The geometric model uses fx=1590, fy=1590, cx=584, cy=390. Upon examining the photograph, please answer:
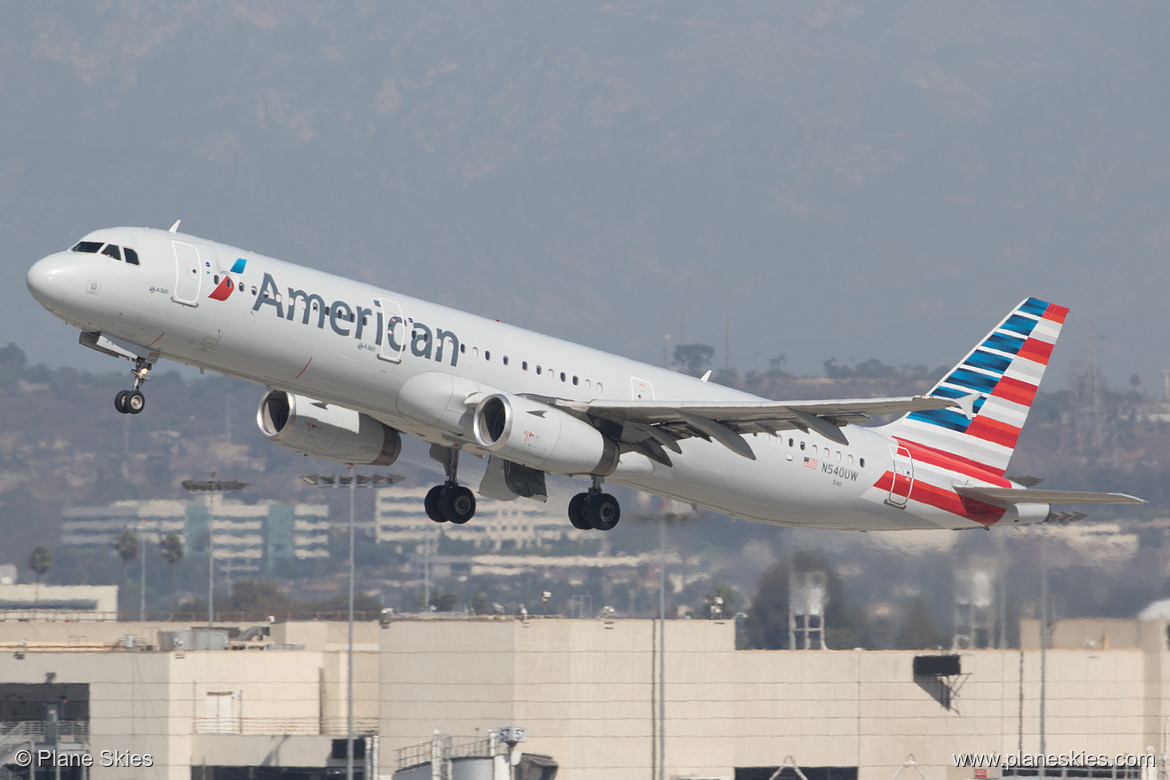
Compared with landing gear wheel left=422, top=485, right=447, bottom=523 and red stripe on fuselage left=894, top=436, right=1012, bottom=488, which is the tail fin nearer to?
red stripe on fuselage left=894, top=436, right=1012, bottom=488

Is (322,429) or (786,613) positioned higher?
(322,429)

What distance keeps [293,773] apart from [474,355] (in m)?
32.9

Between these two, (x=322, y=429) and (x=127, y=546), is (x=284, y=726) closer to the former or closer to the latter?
(x=322, y=429)

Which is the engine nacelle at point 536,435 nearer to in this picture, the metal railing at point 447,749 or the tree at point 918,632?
the metal railing at point 447,749

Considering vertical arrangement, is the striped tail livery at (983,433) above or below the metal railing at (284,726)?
above

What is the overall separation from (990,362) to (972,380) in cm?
83

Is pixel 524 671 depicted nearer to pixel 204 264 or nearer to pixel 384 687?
pixel 384 687

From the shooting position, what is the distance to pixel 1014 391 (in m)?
45.2

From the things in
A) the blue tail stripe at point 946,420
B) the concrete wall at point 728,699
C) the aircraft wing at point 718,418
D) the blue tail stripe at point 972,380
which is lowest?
the concrete wall at point 728,699

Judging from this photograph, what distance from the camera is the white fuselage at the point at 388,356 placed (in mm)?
31844

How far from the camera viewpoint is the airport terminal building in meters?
57.2

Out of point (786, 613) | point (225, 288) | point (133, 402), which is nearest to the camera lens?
point (225, 288)

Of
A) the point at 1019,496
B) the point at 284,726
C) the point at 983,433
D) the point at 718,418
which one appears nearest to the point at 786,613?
the point at 284,726

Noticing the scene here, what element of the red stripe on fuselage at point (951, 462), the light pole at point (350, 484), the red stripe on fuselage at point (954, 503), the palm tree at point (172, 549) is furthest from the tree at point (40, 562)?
the red stripe on fuselage at point (954, 503)
